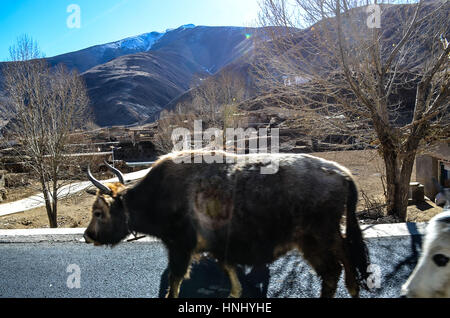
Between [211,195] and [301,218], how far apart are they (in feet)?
2.97

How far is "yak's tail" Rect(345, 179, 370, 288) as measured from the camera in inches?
119

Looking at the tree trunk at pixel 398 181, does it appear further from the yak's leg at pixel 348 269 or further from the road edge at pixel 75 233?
the yak's leg at pixel 348 269

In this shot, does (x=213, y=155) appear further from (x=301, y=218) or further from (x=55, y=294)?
(x=55, y=294)

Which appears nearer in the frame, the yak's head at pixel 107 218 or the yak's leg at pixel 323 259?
the yak's leg at pixel 323 259

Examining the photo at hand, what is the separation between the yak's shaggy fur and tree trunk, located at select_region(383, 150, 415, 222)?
465cm

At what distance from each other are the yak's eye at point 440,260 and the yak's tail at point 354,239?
2.21ft

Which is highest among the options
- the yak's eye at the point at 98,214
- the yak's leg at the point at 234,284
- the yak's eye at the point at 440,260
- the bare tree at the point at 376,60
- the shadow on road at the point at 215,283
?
the bare tree at the point at 376,60

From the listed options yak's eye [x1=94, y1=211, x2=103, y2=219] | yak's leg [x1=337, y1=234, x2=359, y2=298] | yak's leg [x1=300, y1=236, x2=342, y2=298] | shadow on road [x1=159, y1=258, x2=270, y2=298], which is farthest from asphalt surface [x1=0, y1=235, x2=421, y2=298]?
yak's eye [x1=94, y1=211, x2=103, y2=219]

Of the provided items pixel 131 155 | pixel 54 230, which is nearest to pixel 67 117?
pixel 54 230

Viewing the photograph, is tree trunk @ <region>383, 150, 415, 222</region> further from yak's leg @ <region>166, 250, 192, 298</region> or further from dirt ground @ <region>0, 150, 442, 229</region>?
yak's leg @ <region>166, 250, 192, 298</region>

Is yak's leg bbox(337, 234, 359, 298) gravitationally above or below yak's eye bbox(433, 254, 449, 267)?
below

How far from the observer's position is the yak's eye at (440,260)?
2480mm

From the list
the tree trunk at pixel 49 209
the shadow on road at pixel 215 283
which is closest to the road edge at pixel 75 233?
the shadow on road at pixel 215 283

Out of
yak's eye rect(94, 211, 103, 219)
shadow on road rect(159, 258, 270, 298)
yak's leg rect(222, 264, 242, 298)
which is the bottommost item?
shadow on road rect(159, 258, 270, 298)
